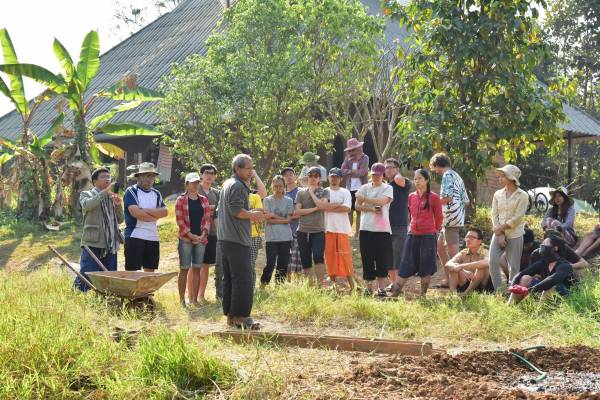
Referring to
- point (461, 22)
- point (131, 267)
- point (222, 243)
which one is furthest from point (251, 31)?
point (222, 243)

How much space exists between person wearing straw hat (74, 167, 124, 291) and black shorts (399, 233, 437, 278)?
11.0 ft

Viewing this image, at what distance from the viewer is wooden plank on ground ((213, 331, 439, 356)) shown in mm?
6434

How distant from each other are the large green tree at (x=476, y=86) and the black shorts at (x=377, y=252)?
256cm

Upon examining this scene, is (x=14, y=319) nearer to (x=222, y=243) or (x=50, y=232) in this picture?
(x=222, y=243)

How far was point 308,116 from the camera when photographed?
14781mm

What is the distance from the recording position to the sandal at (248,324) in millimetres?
7264

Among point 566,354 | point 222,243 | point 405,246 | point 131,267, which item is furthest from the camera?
point 405,246

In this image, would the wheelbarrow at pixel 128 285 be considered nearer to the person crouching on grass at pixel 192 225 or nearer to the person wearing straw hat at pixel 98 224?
the person wearing straw hat at pixel 98 224

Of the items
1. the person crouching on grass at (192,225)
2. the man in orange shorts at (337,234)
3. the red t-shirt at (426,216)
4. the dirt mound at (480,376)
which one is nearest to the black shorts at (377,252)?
the man in orange shorts at (337,234)

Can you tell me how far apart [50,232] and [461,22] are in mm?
9789

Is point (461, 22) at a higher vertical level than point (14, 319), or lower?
higher

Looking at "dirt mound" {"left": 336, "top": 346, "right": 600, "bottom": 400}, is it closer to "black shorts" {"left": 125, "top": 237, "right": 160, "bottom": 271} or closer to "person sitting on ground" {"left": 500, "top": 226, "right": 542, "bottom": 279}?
"person sitting on ground" {"left": 500, "top": 226, "right": 542, "bottom": 279}

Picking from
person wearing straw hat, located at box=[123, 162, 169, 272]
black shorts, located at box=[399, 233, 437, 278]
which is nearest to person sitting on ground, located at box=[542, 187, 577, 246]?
black shorts, located at box=[399, 233, 437, 278]

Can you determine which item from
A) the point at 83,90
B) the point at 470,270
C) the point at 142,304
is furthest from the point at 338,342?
the point at 83,90
